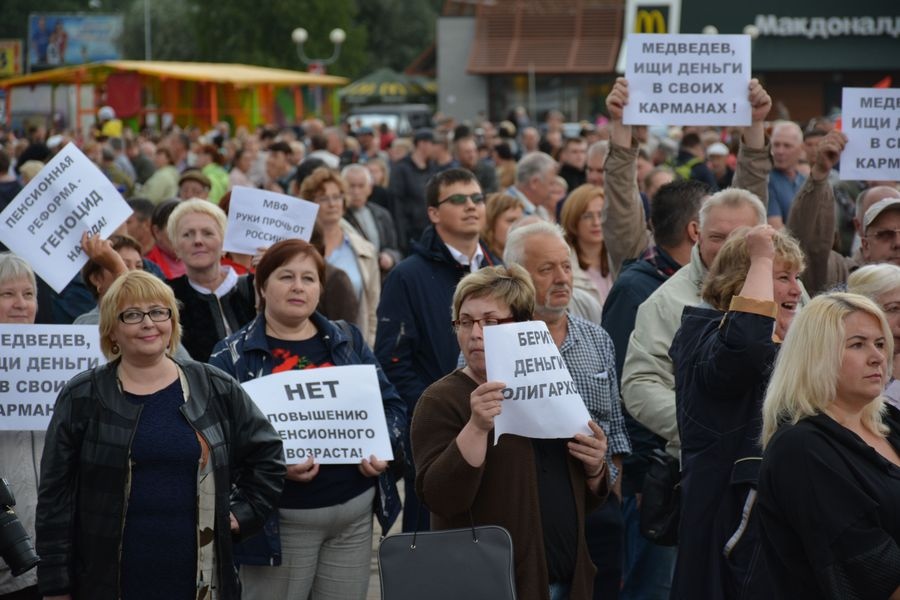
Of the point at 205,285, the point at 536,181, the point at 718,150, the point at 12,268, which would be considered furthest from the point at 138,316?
the point at 718,150

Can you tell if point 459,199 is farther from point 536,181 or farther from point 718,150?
point 718,150

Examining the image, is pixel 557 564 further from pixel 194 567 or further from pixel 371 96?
pixel 371 96

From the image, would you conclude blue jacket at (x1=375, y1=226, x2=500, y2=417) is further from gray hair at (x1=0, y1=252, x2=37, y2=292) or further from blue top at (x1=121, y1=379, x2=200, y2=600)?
blue top at (x1=121, y1=379, x2=200, y2=600)

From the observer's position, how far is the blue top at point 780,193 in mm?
10594

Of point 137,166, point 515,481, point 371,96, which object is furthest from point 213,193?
point 371,96

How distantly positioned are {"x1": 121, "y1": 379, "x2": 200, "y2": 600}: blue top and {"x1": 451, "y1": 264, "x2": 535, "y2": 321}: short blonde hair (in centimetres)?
107

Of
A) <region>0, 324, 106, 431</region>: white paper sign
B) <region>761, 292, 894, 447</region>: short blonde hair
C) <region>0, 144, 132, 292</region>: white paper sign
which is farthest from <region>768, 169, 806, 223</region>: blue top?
<region>761, 292, 894, 447</region>: short blonde hair

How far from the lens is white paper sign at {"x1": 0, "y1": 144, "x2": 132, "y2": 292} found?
6477mm

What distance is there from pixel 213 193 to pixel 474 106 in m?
36.6

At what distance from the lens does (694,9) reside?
1933 inches

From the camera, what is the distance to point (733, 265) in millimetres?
4836

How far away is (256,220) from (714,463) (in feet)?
11.7

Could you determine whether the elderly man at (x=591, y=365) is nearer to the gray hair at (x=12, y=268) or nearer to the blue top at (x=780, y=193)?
the gray hair at (x=12, y=268)

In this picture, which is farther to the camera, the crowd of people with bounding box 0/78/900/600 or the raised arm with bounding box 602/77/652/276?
the raised arm with bounding box 602/77/652/276
